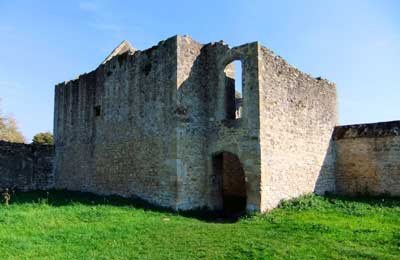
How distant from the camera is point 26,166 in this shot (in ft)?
57.7

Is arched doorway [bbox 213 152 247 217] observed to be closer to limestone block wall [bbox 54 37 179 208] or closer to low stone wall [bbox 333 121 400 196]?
limestone block wall [bbox 54 37 179 208]

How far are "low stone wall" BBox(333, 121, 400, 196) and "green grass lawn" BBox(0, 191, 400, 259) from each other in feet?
8.80

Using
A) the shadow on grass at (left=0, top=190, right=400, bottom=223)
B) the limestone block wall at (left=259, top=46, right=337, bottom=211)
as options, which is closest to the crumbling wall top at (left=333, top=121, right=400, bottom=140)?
the limestone block wall at (left=259, top=46, right=337, bottom=211)

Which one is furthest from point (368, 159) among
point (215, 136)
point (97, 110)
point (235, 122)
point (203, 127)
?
point (97, 110)

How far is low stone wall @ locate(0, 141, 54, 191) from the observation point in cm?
1683

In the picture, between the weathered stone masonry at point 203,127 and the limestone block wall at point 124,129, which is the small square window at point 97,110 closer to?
the limestone block wall at point 124,129

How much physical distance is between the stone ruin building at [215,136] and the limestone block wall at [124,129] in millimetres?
43

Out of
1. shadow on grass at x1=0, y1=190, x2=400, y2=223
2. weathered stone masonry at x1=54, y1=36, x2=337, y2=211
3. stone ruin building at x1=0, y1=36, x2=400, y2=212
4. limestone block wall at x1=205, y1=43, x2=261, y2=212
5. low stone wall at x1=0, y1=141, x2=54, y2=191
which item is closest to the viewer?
limestone block wall at x1=205, y1=43, x2=261, y2=212

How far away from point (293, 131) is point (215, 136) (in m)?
3.03

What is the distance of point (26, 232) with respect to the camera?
8633mm

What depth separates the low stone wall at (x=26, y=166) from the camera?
16828 millimetres

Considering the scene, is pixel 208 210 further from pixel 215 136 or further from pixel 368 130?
pixel 368 130

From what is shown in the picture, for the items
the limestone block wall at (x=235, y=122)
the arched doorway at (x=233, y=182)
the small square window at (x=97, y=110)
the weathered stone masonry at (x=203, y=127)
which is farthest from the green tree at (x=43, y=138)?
the limestone block wall at (x=235, y=122)

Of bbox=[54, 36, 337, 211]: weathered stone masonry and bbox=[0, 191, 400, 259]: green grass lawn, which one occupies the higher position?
bbox=[54, 36, 337, 211]: weathered stone masonry
